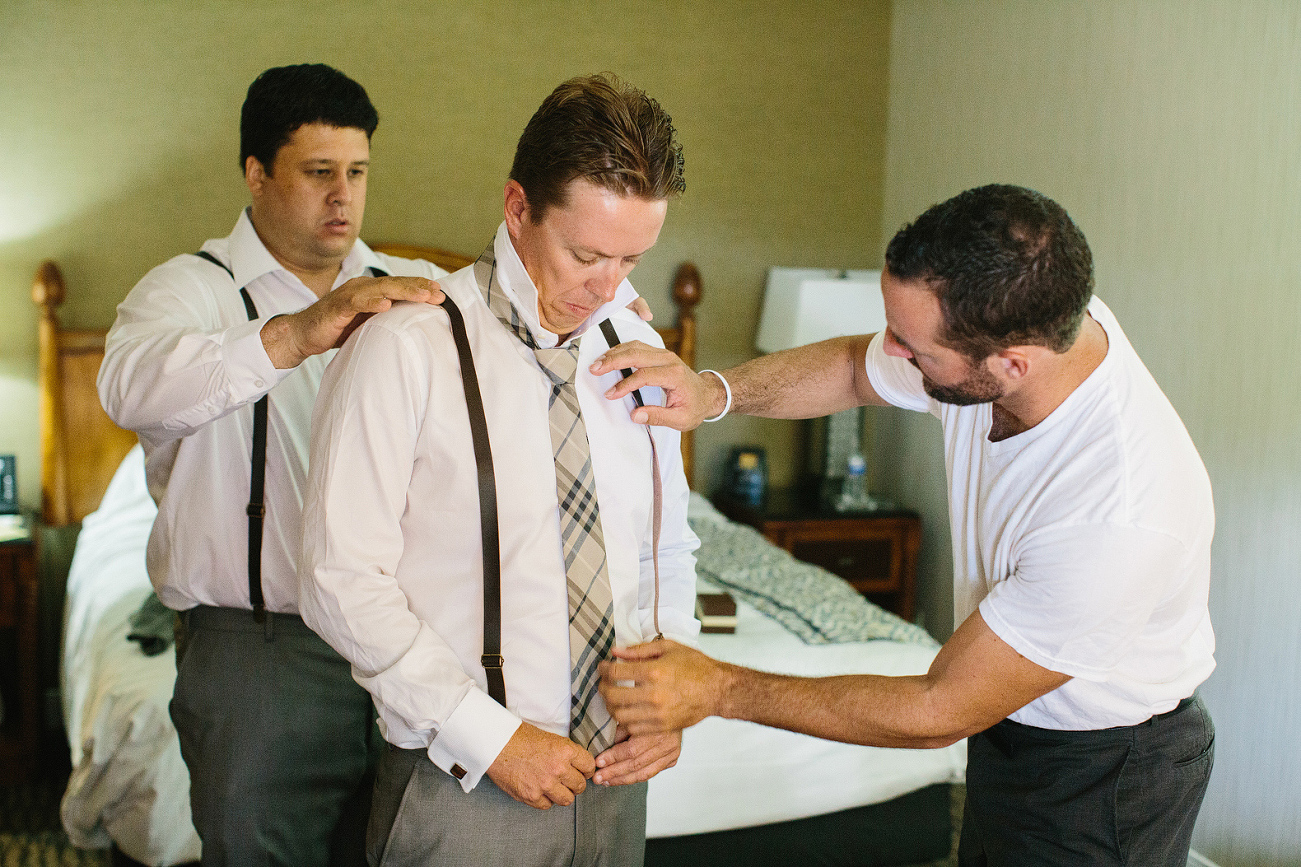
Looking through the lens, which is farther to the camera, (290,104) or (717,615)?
(717,615)

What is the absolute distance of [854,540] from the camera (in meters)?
3.94

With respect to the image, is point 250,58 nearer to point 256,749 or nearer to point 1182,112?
point 256,749

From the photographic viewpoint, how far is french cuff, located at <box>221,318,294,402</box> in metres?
1.38

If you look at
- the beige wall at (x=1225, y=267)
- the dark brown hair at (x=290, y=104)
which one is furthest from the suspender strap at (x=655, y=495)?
the beige wall at (x=1225, y=267)

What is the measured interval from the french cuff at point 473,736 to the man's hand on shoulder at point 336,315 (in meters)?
0.49

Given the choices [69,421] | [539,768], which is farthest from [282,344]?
[69,421]

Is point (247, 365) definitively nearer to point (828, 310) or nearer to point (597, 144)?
point (597, 144)

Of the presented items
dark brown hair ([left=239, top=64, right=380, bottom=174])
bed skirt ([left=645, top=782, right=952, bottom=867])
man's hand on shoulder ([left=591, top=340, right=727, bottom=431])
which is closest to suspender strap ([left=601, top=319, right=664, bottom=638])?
man's hand on shoulder ([left=591, top=340, right=727, bottom=431])

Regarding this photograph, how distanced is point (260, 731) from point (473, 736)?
2.10 ft

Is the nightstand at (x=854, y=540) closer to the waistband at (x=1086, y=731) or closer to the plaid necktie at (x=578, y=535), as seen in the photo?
the waistband at (x=1086, y=731)

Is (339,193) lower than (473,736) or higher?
higher

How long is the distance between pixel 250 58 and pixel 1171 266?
A: 3050 millimetres

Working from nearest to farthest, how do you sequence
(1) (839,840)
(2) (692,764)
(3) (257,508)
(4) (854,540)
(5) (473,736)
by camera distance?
1. (5) (473,736)
2. (3) (257,508)
3. (2) (692,764)
4. (1) (839,840)
5. (4) (854,540)

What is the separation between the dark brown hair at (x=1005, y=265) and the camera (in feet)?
3.84
